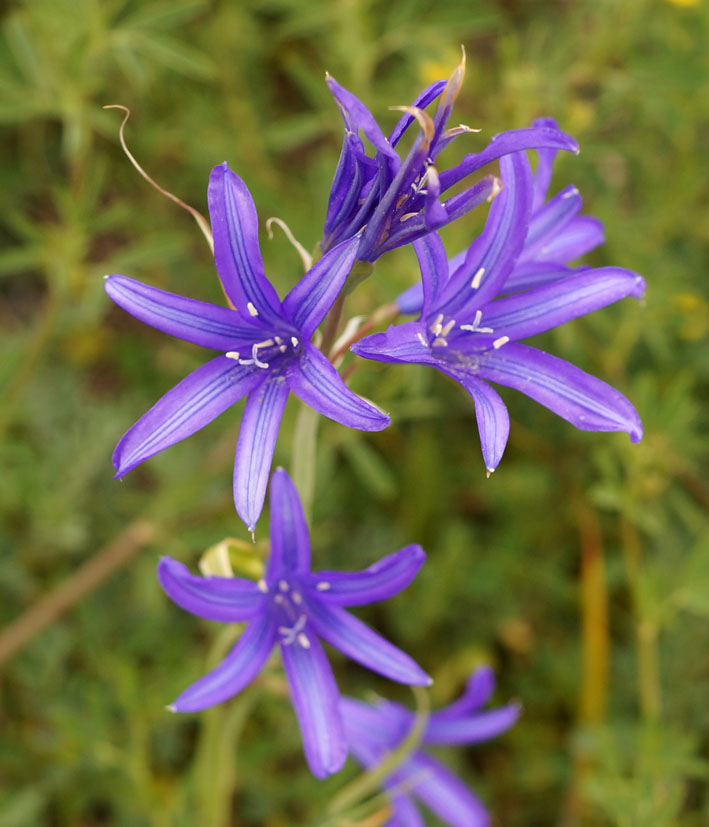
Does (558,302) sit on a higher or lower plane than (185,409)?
higher

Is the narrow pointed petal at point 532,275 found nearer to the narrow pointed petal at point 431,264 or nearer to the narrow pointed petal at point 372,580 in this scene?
the narrow pointed petal at point 431,264

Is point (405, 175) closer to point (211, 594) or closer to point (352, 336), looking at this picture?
point (352, 336)

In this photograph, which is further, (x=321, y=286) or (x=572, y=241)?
(x=572, y=241)

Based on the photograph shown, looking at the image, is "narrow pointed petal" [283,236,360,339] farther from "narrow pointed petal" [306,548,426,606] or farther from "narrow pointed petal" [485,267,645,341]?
"narrow pointed petal" [306,548,426,606]

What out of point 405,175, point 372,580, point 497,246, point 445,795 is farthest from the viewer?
point 445,795

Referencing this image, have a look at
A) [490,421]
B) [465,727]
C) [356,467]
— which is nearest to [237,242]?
[490,421]

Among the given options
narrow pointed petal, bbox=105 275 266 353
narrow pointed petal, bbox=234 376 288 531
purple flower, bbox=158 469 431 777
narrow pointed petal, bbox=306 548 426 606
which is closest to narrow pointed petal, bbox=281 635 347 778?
purple flower, bbox=158 469 431 777

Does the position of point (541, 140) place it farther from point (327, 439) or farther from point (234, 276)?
point (327, 439)

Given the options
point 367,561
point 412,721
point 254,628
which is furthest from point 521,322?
point 367,561
